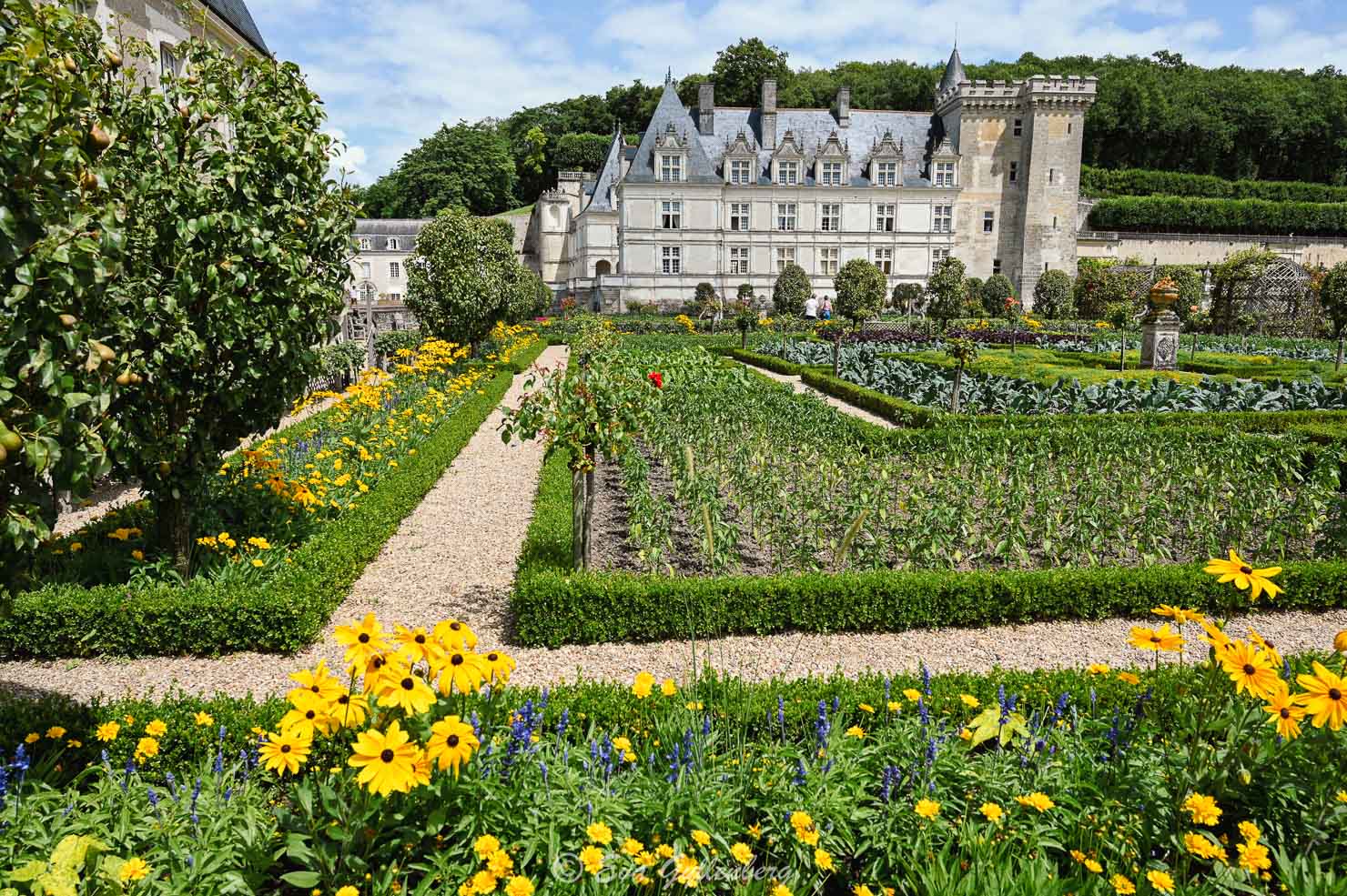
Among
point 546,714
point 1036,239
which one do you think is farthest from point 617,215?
point 546,714

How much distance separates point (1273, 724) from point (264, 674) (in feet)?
16.7

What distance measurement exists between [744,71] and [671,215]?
95.5ft

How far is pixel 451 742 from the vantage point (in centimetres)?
226

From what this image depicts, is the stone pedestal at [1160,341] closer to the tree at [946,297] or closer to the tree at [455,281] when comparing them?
the tree at [946,297]

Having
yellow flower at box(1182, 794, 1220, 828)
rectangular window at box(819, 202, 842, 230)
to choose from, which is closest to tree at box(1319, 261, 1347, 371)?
yellow flower at box(1182, 794, 1220, 828)

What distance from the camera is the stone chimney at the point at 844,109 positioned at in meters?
45.3

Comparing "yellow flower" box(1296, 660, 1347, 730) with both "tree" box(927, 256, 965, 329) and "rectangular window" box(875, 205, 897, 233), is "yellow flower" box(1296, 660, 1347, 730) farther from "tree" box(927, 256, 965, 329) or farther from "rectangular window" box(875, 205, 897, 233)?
"rectangular window" box(875, 205, 897, 233)

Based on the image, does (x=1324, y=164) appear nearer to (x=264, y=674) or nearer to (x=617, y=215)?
(x=617, y=215)

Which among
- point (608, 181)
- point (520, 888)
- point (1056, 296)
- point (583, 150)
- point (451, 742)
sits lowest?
point (520, 888)

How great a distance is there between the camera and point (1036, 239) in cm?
4625

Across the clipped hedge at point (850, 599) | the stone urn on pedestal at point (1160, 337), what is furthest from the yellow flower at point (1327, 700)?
the stone urn on pedestal at point (1160, 337)

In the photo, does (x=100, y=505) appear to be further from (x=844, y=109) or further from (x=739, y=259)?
(x=844, y=109)

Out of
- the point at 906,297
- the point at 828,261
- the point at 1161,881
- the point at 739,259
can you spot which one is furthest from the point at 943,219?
the point at 1161,881

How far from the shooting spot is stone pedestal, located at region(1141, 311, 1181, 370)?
1850 centimetres
